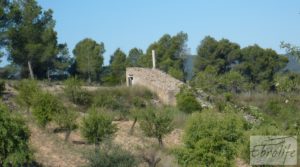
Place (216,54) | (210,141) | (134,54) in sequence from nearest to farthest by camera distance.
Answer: (210,141) < (216,54) < (134,54)

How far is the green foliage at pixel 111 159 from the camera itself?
13.2 m

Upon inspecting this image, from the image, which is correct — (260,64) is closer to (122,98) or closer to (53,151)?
(122,98)

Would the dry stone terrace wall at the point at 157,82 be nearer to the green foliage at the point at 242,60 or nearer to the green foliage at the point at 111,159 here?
the green foliage at the point at 242,60

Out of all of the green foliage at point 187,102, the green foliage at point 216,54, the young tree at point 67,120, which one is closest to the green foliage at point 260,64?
the green foliage at point 216,54

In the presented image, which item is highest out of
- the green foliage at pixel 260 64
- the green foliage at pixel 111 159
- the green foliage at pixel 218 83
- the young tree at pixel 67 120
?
the green foliage at pixel 260 64

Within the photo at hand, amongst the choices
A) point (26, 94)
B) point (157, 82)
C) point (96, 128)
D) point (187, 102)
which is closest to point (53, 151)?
point (96, 128)

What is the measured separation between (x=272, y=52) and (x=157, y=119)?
26201 millimetres

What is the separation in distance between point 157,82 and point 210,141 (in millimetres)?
18409

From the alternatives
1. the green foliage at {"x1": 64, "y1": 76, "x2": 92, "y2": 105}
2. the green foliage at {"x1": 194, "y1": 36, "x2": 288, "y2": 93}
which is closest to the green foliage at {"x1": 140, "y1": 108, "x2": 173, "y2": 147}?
the green foliage at {"x1": 64, "y1": 76, "x2": 92, "y2": 105}

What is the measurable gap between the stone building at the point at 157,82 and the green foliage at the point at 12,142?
17.3m

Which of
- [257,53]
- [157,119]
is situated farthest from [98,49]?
[157,119]

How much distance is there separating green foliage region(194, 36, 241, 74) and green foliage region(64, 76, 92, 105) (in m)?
19.6

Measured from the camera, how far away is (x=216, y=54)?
45.4m

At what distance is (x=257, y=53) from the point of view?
44.8 metres
